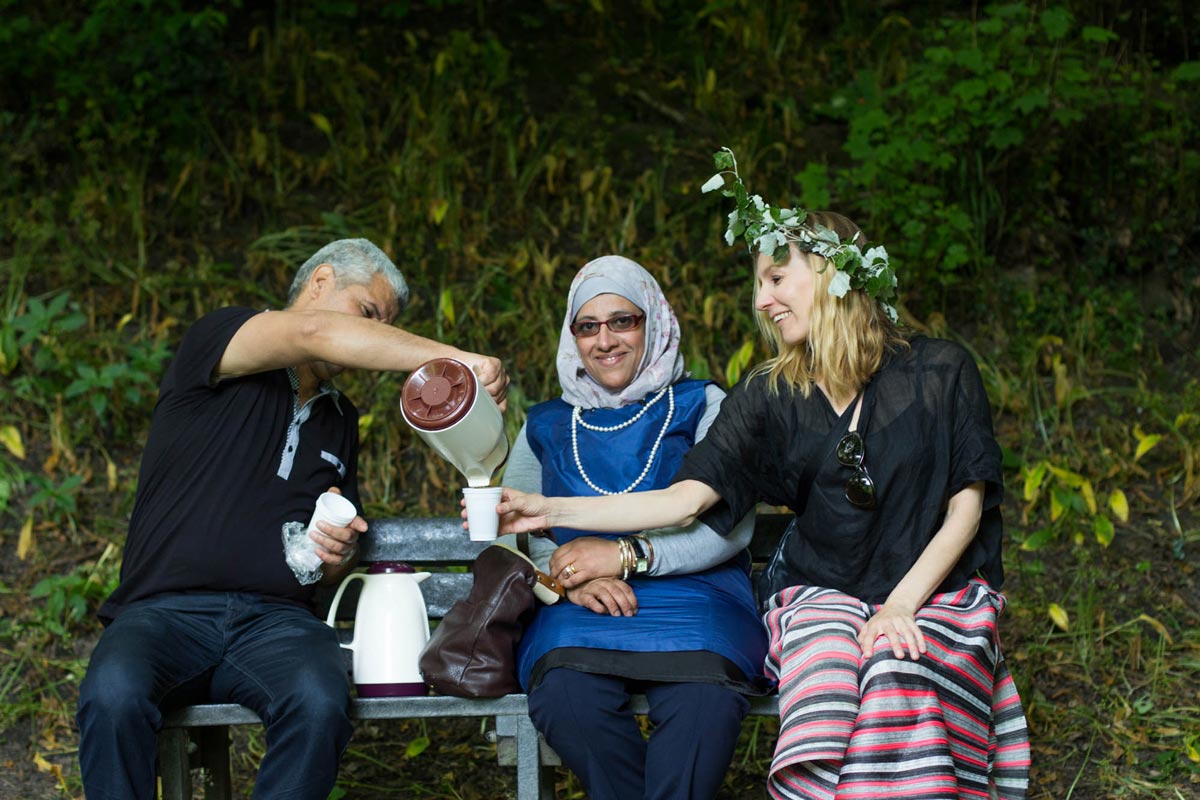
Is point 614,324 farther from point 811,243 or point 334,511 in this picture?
point 334,511

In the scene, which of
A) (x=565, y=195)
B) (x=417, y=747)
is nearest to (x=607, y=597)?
(x=417, y=747)

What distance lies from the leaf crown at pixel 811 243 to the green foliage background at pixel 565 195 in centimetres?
202

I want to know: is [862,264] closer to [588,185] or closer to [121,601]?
[121,601]

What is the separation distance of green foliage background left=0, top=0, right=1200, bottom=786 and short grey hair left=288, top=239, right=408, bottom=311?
171 cm

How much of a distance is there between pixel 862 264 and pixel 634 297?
27.5 inches

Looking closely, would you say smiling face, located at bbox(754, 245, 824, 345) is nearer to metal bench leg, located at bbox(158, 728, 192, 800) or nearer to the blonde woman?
the blonde woman

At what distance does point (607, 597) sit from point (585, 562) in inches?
4.6

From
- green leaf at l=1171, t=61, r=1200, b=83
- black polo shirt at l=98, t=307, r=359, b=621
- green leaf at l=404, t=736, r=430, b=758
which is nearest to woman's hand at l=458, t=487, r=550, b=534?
black polo shirt at l=98, t=307, r=359, b=621

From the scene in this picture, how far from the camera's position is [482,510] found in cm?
297

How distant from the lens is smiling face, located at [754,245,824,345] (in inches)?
121

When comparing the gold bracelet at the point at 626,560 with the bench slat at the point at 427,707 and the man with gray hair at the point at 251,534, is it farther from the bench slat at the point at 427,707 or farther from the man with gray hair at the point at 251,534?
the man with gray hair at the point at 251,534

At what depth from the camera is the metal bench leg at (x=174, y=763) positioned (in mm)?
2986

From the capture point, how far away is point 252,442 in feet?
10.6

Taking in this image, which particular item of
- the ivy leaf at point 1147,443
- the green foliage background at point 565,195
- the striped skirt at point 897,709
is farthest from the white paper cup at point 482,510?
the ivy leaf at point 1147,443
